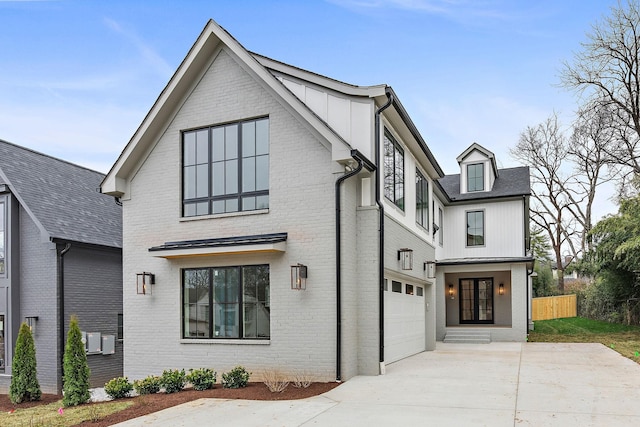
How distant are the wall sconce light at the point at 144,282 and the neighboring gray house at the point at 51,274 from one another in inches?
134

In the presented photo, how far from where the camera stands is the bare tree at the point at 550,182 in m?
32.2

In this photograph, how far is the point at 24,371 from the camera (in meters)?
12.1

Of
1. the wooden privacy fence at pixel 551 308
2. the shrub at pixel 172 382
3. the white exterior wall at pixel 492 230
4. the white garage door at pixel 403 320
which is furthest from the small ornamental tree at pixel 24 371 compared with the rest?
the wooden privacy fence at pixel 551 308

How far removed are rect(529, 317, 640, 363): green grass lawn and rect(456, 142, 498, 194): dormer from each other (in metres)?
6.33

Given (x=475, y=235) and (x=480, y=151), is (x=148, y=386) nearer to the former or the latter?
(x=475, y=235)

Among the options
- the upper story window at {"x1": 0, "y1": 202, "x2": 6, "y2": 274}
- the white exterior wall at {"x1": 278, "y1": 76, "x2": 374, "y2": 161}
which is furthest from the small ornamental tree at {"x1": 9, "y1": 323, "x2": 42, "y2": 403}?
the white exterior wall at {"x1": 278, "y1": 76, "x2": 374, "y2": 161}

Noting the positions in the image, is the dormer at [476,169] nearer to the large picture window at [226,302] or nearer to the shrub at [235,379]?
the large picture window at [226,302]

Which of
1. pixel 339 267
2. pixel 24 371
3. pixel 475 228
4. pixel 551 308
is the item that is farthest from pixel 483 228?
pixel 24 371

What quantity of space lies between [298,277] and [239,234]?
1.82 m

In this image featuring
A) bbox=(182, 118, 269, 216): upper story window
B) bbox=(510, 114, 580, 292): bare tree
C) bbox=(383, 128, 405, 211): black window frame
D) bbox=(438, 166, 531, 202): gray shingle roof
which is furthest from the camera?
bbox=(510, 114, 580, 292): bare tree

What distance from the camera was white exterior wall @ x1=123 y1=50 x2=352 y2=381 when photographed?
34.1ft

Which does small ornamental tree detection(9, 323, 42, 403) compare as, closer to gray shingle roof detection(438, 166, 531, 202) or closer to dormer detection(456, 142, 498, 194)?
gray shingle roof detection(438, 166, 531, 202)

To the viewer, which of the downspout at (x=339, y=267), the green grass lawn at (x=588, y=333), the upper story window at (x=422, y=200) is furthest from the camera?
the green grass lawn at (x=588, y=333)

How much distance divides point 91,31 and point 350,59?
27.3ft
